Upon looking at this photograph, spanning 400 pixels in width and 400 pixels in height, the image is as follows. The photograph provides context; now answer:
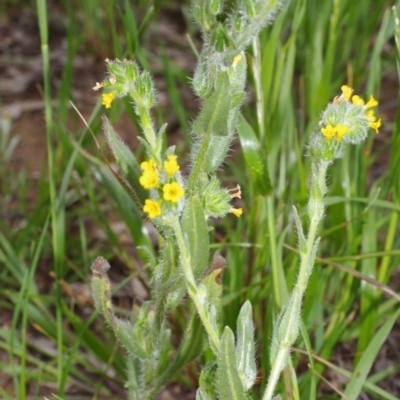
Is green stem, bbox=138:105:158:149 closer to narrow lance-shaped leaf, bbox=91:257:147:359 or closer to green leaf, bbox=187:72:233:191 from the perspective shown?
green leaf, bbox=187:72:233:191

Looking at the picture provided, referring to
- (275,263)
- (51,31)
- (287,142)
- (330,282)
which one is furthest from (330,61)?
(51,31)

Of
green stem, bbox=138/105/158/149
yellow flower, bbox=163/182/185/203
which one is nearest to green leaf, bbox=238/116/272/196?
green stem, bbox=138/105/158/149

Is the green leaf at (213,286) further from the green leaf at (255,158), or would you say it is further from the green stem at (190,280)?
the green leaf at (255,158)

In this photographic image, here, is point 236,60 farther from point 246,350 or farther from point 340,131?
point 246,350

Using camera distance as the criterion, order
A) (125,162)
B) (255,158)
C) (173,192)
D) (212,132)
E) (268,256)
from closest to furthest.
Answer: (173,192) < (212,132) < (125,162) < (255,158) < (268,256)

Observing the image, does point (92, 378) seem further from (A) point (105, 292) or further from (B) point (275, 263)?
(B) point (275, 263)

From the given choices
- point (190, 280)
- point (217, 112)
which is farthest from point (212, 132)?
point (190, 280)
